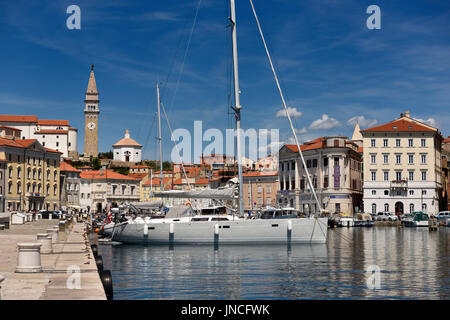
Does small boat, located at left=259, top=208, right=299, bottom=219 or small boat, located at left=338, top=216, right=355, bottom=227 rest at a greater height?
small boat, located at left=259, top=208, right=299, bottom=219

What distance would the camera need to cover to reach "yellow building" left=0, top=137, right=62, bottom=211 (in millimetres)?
111875

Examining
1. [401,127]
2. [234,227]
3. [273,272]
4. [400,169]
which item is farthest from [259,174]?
[273,272]

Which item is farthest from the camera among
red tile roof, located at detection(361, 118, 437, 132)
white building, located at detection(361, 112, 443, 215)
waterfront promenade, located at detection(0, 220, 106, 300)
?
red tile roof, located at detection(361, 118, 437, 132)

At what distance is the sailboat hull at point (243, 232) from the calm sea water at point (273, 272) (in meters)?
0.62

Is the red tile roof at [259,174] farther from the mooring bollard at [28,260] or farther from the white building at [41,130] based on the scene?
the mooring bollard at [28,260]

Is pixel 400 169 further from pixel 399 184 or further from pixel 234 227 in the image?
pixel 234 227

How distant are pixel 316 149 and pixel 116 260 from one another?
3198 inches

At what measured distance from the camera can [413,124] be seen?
4259 inches

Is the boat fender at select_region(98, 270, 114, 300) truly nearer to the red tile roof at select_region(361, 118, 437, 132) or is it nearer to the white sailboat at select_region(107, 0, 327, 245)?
the white sailboat at select_region(107, 0, 327, 245)

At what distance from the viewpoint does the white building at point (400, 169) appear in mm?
104188

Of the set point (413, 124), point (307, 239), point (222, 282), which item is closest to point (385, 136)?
point (413, 124)

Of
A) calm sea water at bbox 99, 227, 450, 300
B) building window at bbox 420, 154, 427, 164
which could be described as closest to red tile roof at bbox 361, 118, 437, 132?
building window at bbox 420, 154, 427, 164

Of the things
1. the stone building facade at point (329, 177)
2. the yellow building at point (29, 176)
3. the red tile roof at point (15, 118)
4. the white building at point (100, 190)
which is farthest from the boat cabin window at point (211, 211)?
the red tile roof at point (15, 118)

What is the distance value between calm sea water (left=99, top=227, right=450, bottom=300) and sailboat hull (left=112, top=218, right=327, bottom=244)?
0.62 metres
